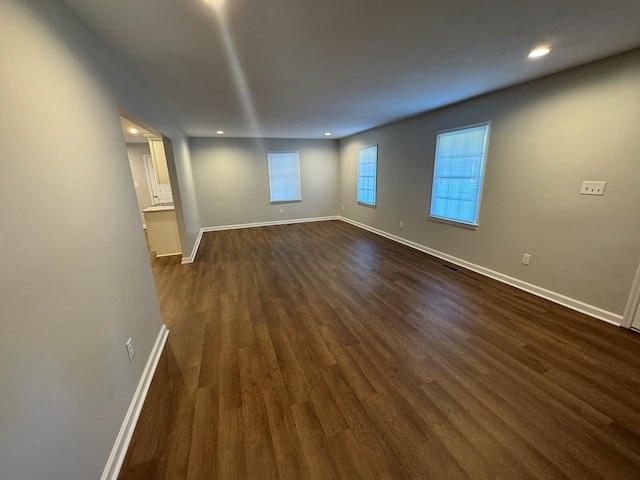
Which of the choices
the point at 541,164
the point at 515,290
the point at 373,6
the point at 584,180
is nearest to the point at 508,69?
the point at 541,164

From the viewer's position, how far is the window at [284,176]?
6.92 metres

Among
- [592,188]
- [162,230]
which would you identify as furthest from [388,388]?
[162,230]

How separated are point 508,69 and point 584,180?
4.29 feet

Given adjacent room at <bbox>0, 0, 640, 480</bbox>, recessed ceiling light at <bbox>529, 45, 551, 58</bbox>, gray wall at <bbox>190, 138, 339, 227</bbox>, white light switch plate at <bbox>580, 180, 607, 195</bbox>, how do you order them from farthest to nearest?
Answer: 1. gray wall at <bbox>190, 138, 339, 227</bbox>
2. white light switch plate at <bbox>580, 180, 607, 195</bbox>
3. recessed ceiling light at <bbox>529, 45, 551, 58</bbox>
4. adjacent room at <bbox>0, 0, 640, 480</bbox>

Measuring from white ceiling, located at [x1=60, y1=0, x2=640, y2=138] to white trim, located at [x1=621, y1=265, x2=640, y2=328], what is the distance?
1965mm

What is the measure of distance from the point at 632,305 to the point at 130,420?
401 cm

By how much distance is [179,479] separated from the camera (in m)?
1.24

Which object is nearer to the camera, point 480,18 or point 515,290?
point 480,18

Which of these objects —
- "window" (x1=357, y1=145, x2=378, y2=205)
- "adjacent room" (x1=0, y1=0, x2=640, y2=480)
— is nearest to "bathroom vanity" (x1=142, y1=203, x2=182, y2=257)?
"adjacent room" (x1=0, y1=0, x2=640, y2=480)

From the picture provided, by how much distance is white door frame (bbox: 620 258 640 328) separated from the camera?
7.38ft

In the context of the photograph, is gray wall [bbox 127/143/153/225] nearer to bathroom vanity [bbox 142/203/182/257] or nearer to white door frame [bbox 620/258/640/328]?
bathroom vanity [bbox 142/203/182/257]

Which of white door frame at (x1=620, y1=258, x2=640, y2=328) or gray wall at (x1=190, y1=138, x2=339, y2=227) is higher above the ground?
gray wall at (x1=190, y1=138, x2=339, y2=227)

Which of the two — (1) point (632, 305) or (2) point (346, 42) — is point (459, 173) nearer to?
(1) point (632, 305)

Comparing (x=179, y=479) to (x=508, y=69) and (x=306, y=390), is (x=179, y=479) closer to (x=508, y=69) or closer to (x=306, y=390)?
(x=306, y=390)
